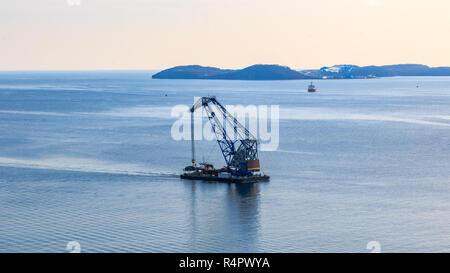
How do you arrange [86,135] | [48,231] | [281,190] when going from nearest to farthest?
[48,231], [281,190], [86,135]

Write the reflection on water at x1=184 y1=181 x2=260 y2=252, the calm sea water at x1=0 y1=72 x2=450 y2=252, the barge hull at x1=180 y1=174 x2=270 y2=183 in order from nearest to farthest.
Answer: the calm sea water at x1=0 y1=72 x2=450 y2=252 → the reflection on water at x1=184 y1=181 x2=260 y2=252 → the barge hull at x1=180 y1=174 x2=270 y2=183

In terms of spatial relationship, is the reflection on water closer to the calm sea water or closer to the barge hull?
the calm sea water

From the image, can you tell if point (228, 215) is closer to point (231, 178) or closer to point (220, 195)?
point (220, 195)

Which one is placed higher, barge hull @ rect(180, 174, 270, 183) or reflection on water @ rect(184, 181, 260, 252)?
barge hull @ rect(180, 174, 270, 183)

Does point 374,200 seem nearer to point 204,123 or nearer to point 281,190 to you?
point 281,190

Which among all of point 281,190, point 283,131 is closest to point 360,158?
point 281,190

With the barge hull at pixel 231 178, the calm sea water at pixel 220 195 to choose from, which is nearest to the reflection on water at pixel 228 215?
the calm sea water at pixel 220 195

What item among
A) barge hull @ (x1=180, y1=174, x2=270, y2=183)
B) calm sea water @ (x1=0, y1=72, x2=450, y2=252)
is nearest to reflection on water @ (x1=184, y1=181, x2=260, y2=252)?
calm sea water @ (x1=0, y1=72, x2=450, y2=252)

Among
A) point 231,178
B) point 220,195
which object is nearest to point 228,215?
point 220,195

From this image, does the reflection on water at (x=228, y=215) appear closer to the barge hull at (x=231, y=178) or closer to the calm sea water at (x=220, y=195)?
the calm sea water at (x=220, y=195)
